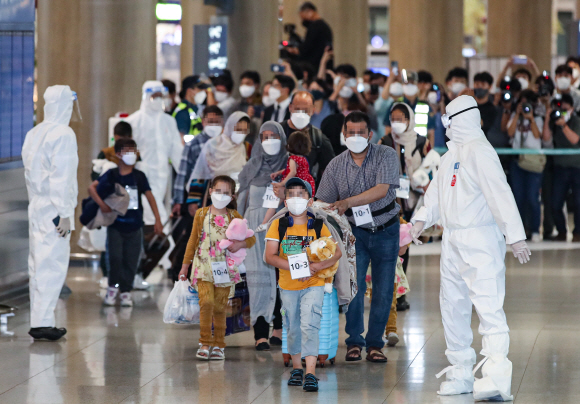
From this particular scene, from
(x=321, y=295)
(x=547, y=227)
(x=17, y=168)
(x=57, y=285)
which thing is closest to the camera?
Result: (x=321, y=295)

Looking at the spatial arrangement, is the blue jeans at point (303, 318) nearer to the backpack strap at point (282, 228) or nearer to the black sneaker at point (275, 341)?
the backpack strap at point (282, 228)

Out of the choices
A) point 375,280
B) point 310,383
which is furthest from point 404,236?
point 310,383

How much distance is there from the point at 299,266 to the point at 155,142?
6.04 m

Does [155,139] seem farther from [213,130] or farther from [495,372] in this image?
[495,372]

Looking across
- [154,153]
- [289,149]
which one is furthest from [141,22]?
[289,149]

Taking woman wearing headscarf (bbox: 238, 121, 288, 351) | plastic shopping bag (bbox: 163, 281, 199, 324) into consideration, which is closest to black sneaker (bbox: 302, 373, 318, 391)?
woman wearing headscarf (bbox: 238, 121, 288, 351)

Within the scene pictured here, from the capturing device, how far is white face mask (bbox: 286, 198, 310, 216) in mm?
7164

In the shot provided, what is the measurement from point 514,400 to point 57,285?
4.19m

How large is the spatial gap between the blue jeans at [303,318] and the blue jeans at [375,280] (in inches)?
34.5

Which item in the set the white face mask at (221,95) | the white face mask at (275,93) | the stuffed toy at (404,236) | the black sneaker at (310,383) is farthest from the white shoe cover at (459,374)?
the white face mask at (221,95)

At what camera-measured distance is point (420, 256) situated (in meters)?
14.4

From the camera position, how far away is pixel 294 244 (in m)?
7.26

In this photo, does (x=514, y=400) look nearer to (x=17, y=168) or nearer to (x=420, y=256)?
(x=17, y=168)

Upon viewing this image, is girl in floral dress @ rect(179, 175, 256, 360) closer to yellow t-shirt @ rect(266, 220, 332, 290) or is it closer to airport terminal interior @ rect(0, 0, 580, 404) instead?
airport terminal interior @ rect(0, 0, 580, 404)
